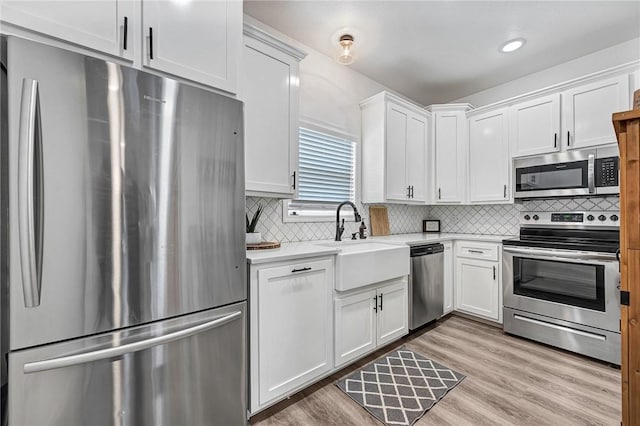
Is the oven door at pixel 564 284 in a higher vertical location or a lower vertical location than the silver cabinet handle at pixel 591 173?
lower

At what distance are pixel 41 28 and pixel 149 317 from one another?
3.92 ft

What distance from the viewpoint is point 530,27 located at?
2.47 metres

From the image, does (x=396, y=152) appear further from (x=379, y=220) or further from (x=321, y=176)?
(x=321, y=176)

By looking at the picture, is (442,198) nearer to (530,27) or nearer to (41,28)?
(530,27)

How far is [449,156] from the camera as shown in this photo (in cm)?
358

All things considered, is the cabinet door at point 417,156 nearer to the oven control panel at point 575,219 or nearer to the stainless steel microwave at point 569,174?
the stainless steel microwave at point 569,174

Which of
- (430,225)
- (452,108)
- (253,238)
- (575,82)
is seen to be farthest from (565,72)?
(253,238)

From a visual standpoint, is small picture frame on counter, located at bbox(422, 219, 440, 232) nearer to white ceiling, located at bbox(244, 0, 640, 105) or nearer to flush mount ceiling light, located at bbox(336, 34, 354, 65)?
white ceiling, located at bbox(244, 0, 640, 105)

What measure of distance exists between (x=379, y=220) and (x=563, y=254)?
176 centimetres

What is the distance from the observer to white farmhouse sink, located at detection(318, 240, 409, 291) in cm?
205

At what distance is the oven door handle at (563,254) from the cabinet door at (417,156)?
112 centimetres

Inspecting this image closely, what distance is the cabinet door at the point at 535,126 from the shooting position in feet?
9.29

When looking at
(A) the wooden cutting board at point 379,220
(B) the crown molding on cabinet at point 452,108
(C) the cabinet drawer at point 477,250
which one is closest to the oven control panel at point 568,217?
(C) the cabinet drawer at point 477,250

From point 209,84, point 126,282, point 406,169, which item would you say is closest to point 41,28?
point 209,84
